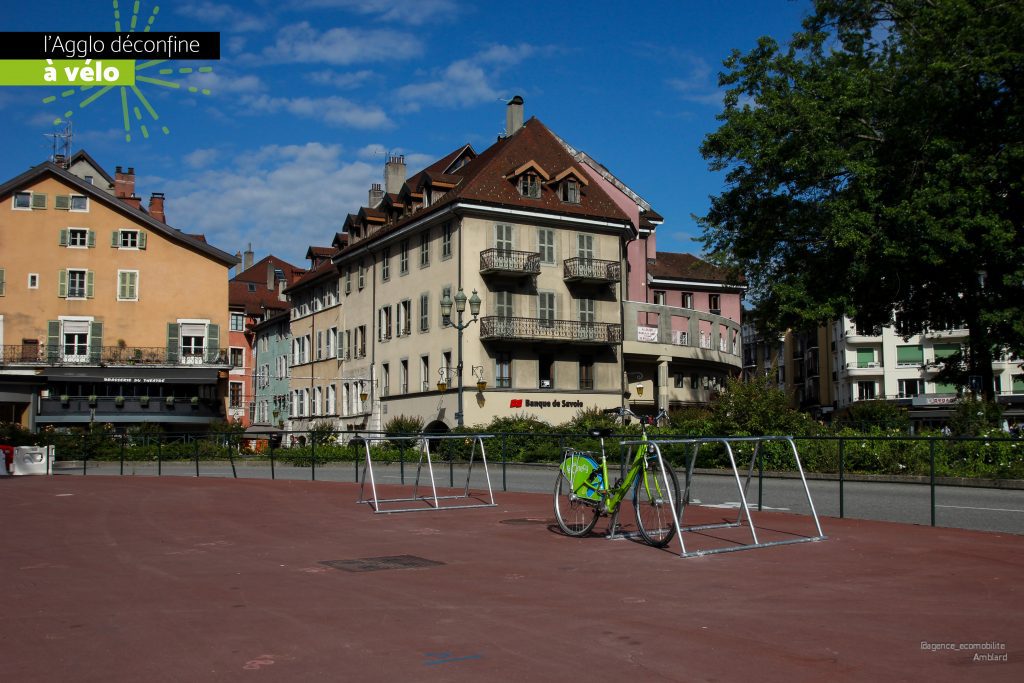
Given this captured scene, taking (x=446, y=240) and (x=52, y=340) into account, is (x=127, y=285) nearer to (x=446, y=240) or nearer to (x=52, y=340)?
(x=52, y=340)

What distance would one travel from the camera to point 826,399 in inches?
3797

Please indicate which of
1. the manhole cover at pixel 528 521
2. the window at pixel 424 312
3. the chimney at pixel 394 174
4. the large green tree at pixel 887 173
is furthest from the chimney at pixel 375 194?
the manhole cover at pixel 528 521

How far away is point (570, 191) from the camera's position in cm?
5500

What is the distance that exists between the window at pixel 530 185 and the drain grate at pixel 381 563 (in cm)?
4366

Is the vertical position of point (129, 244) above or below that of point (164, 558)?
above

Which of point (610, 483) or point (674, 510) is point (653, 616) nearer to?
point (674, 510)

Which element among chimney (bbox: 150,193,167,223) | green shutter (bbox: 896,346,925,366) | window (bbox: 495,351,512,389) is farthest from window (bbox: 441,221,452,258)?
green shutter (bbox: 896,346,925,366)

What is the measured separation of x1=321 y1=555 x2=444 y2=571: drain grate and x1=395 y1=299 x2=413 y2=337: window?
44.7 m

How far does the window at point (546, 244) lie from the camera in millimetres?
53125

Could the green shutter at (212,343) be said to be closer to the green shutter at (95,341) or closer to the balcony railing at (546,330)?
the green shutter at (95,341)

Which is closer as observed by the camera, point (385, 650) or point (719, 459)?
point (385, 650)

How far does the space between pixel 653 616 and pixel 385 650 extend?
2209mm

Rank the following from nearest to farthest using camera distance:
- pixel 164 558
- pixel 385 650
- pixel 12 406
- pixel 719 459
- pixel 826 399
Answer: pixel 385 650 < pixel 164 558 < pixel 719 459 < pixel 12 406 < pixel 826 399

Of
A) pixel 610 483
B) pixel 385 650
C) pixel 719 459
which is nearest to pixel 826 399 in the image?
pixel 719 459
